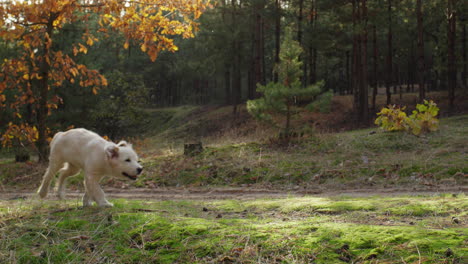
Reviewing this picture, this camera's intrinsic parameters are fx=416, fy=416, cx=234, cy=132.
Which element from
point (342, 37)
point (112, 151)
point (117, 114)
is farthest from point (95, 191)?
point (342, 37)

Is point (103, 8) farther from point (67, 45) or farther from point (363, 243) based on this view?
point (67, 45)

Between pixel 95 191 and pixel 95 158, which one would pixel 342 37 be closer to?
pixel 95 158

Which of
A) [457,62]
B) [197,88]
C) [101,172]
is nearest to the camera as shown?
[101,172]

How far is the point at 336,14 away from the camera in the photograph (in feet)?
97.8

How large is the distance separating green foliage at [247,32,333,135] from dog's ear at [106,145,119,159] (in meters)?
10.1

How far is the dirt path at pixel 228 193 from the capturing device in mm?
9164

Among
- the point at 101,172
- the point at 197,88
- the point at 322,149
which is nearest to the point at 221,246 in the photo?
the point at 101,172

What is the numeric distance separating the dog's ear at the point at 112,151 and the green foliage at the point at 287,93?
1006 centimetres

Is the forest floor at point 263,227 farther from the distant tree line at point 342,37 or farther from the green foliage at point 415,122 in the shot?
the distant tree line at point 342,37

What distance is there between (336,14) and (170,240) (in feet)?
93.8

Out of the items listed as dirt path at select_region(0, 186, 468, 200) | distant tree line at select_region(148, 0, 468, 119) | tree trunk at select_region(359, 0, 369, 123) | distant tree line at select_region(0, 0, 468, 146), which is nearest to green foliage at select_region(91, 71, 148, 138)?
distant tree line at select_region(0, 0, 468, 146)

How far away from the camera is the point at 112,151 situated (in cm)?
595

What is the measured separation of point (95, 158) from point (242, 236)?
3058mm

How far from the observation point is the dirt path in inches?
361
